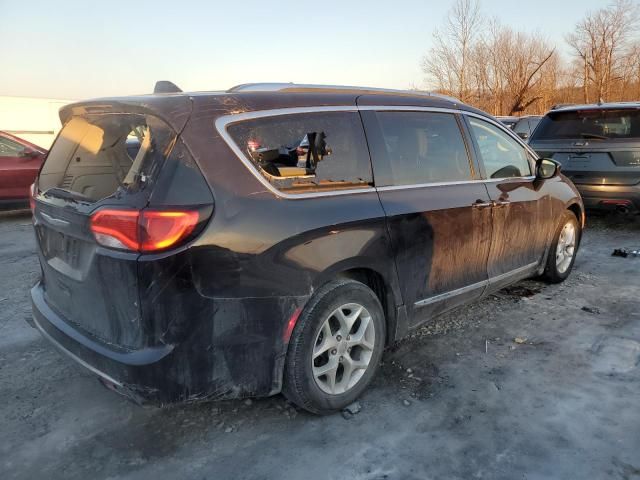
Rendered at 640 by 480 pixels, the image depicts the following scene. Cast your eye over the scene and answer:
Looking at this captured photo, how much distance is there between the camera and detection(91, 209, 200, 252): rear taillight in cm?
217

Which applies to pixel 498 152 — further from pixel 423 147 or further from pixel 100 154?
pixel 100 154

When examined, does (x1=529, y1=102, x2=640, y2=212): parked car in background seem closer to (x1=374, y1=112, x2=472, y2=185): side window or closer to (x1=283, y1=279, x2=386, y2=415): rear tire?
(x1=374, y1=112, x2=472, y2=185): side window

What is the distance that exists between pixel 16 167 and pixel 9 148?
42cm

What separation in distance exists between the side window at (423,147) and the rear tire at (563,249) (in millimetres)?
1625

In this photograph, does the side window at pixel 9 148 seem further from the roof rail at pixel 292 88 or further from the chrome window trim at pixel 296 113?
the chrome window trim at pixel 296 113

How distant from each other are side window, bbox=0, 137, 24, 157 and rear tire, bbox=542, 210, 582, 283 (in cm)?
865

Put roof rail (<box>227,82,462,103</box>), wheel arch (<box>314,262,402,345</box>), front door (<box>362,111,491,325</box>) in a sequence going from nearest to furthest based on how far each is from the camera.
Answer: roof rail (<box>227,82,462,103</box>) < wheel arch (<box>314,262,402,345</box>) < front door (<box>362,111,491,325</box>)

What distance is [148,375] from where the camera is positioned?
2.24m

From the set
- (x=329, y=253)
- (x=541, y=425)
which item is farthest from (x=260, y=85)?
(x=541, y=425)

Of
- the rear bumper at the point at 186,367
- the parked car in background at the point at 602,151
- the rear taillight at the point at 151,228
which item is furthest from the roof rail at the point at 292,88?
the parked car in background at the point at 602,151

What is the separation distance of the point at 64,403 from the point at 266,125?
78.6 inches

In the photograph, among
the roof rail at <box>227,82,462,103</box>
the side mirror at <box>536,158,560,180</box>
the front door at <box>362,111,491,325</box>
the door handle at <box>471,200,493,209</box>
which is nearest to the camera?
the roof rail at <box>227,82,462,103</box>

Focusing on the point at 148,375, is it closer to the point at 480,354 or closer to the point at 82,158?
the point at 82,158

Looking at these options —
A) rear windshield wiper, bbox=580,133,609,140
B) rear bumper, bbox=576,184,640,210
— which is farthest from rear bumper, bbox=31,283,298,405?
rear windshield wiper, bbox=580,133,609,140
